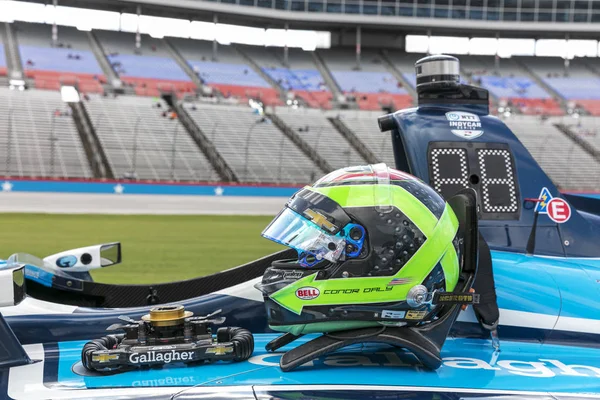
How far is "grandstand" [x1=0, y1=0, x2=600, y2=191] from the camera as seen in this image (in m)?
26.4

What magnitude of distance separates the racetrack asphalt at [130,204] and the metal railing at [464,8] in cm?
2381

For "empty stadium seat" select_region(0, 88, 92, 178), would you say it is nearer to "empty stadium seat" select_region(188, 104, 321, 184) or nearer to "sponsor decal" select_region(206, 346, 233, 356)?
"empty stadium seat" select_region(188, 104, 321, 184)

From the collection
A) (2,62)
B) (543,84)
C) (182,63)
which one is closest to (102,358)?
(2,62)

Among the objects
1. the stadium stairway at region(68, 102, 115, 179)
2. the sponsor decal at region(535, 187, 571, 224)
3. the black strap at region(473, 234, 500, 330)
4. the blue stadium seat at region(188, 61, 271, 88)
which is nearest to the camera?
the black strap at region(473, 234, 500, 330)

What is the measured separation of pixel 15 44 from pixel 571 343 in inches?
1520

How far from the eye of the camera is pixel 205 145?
29.0m

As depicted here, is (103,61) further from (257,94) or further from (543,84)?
(543,84)

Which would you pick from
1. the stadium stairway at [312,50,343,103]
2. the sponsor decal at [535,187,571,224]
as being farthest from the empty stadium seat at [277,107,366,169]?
the sponsor decal at [535,187,571,224]

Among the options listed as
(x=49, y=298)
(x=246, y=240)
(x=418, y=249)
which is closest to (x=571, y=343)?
(x=418, y=249)

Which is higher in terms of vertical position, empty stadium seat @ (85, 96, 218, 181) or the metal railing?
the metal railing

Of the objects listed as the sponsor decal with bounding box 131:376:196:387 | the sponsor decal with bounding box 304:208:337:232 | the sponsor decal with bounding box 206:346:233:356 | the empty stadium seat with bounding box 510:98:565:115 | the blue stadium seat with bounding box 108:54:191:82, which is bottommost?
the empty stadium seat with bounding box 510:98:565:115

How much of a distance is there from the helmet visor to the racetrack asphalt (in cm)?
1667

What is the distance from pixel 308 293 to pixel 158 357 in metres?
0.62

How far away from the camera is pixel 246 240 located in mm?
12859
